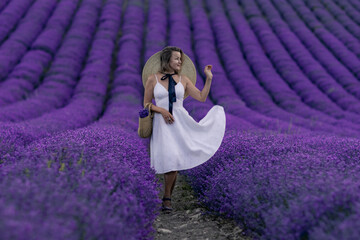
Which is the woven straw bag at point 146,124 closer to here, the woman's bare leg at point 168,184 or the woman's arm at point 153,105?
the woman's arm at point 153,105

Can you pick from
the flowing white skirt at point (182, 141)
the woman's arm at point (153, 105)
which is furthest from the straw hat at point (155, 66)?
the flowing white skirt at point (182, 141)

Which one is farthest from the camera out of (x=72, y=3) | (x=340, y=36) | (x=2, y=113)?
(x=72, y=3)

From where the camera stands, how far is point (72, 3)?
18547mm

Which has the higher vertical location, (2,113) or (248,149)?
(248,149)

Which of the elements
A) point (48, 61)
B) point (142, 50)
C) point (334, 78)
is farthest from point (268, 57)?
point (48, 61)

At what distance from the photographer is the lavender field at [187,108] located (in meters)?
2.12

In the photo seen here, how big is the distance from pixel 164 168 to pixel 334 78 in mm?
11665

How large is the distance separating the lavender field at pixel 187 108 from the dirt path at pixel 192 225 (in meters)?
0.13

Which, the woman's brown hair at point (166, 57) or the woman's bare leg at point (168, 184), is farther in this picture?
the woman's brown hair at point (166, 57)

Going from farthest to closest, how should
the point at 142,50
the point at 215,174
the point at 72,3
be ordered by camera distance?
the point at 72,3 < the point at 142,50 < the point at 215,174

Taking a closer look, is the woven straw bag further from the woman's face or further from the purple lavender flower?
the woman's face

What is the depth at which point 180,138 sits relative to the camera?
3928mm

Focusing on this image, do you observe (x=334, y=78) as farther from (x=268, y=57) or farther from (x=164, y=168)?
(x=164, y=168)

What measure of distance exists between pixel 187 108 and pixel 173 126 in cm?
553
